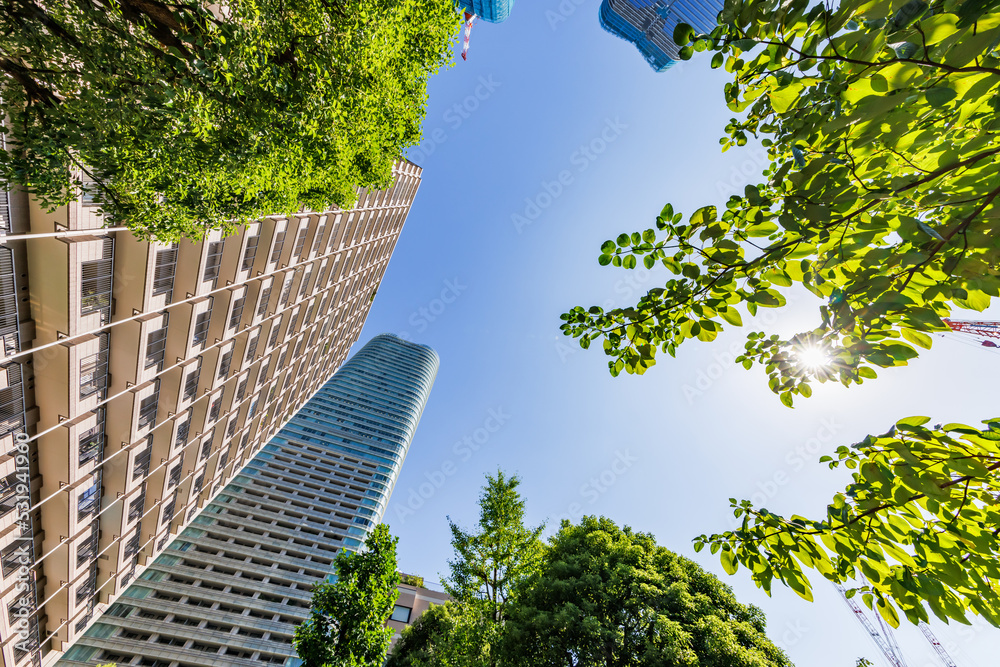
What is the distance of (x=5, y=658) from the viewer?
34.2 ft

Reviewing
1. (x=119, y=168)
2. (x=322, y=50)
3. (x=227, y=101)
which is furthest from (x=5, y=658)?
(x=322, y=50)

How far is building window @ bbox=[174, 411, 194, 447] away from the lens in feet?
49.5

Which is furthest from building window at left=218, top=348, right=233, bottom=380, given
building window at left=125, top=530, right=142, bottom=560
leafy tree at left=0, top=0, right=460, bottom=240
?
leafy tree at left=0, top=0, right=460, bottom=240

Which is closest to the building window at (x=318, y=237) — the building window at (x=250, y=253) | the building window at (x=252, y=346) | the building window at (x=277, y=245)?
the building window at (x=277, y=245)

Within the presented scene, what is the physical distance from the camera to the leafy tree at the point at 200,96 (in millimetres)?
4316

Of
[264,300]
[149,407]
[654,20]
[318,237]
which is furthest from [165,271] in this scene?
[654,20]

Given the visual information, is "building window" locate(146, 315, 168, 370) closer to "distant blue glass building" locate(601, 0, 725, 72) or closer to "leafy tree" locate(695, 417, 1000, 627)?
"leafy tree" locate(695, 417, 1000, 627)

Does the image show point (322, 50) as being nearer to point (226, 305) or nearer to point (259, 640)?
point (226, 305)

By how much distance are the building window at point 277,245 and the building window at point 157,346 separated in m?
5.13

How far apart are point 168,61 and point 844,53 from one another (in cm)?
681

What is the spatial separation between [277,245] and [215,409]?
8709mm

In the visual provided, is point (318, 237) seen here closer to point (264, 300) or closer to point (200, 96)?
point (264, 300)

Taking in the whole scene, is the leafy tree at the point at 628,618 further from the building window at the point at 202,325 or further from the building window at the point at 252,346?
the building window at the point at 252,346

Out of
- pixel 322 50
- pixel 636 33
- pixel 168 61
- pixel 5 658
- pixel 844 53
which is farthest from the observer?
pixel 636 33
